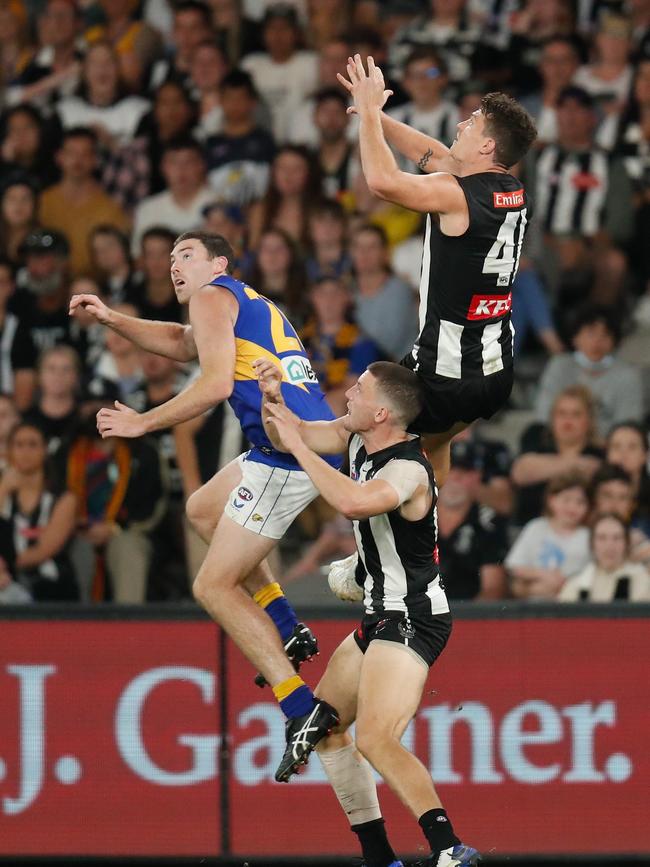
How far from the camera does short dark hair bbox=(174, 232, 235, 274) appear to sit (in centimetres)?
783

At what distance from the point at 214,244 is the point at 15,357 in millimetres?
4588

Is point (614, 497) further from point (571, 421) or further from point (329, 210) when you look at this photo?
point (329, 210)

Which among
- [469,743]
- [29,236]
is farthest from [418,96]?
[469,743]

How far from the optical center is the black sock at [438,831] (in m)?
7.14

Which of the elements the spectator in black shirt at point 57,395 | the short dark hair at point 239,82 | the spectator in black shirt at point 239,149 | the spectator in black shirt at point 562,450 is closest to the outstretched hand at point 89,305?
the spectator in black shirt at point 57,395

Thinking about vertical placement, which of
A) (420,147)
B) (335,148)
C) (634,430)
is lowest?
(634,430)

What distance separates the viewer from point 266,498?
7785 mm

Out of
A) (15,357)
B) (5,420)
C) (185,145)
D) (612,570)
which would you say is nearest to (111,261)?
(15,357)

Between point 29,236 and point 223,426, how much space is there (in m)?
2.46

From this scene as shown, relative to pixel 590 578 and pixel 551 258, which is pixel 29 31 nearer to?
pixel 551 258

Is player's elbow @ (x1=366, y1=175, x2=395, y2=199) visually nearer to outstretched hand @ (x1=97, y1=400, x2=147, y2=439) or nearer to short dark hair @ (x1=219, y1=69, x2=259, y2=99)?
outstretched hand @ (x1=97, y1=400, x2=147, y2=439)

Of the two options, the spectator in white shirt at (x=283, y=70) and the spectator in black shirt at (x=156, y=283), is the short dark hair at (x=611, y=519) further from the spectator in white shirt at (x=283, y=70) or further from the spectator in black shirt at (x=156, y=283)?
the spectator in white shirt at (x=283, y=70)

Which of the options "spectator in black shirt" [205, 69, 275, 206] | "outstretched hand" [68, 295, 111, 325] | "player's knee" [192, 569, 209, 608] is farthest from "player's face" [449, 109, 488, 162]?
"spectator in black shirt" [205, 69, 275, 206]

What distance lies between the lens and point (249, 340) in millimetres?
7742
